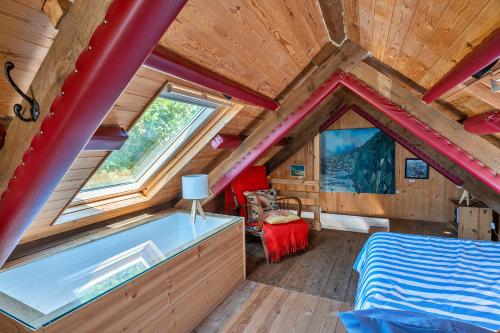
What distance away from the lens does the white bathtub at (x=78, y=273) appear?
130 cm

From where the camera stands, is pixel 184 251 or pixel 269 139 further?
pixel 269 139

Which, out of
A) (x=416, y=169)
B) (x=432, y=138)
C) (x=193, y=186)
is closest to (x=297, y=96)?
(x=432, y=138)

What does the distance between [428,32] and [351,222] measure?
3.82m

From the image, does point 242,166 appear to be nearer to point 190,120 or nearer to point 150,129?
point 190,120

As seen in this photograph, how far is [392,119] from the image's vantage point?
2346 millimetres

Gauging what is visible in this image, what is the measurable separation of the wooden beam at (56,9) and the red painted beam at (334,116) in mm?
4048

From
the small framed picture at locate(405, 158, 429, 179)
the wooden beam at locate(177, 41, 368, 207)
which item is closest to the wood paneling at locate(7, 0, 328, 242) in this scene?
the wooden beam at locate(177, 41, 368, 207)

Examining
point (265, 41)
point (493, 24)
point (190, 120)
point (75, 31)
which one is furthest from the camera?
point (190, 120)

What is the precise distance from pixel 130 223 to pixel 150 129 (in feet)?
3.35

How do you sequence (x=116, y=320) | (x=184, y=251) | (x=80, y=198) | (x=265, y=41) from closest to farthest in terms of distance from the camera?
(x=116, y=320) → (x=265, y=41) → (x=184, y=251) → (x=80, y=198)

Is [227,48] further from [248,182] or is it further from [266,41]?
[248,182]

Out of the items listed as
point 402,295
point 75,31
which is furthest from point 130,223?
point 402,295

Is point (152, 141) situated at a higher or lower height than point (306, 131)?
lower

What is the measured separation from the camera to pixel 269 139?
9.58ft
